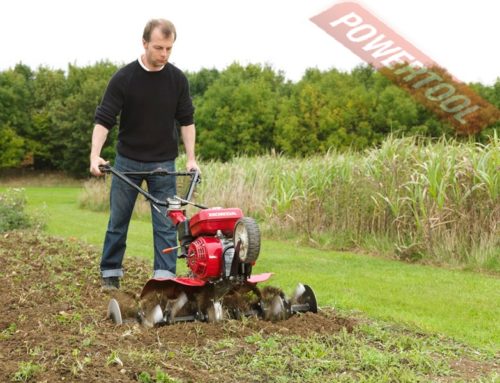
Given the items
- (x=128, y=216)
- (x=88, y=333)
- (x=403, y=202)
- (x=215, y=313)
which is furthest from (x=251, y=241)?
(x=403, y=202)

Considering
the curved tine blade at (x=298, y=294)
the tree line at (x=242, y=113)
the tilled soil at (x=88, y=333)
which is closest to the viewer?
the tilled soil at (x=88, y=333)

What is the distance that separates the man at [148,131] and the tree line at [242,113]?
1515cm

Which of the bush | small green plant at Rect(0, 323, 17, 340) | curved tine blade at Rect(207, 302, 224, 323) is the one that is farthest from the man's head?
the bush

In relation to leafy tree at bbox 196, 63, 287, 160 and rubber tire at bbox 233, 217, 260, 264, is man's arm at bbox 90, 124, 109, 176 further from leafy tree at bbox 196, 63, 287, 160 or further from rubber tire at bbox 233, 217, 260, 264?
leafy tree at bbox 196, 63, 287, 160

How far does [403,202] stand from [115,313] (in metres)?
4.88

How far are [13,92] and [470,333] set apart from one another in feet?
135

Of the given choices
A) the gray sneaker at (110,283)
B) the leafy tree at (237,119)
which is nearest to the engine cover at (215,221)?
the gray sneaker at (110,283)

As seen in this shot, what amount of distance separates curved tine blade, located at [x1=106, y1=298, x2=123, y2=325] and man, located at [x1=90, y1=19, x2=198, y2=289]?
67 centimetres

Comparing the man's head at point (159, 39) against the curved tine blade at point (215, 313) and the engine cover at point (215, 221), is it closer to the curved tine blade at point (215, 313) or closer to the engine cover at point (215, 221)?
the engine cover at point (215, 221)

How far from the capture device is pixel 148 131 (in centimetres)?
582

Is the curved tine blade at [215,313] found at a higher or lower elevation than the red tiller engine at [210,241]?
lower

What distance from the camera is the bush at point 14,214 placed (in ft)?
37.3

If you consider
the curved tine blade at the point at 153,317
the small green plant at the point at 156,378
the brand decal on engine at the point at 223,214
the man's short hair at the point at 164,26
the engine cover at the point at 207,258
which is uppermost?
the man's short hair at the point at 164,26

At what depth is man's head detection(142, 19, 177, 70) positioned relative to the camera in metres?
5.14
